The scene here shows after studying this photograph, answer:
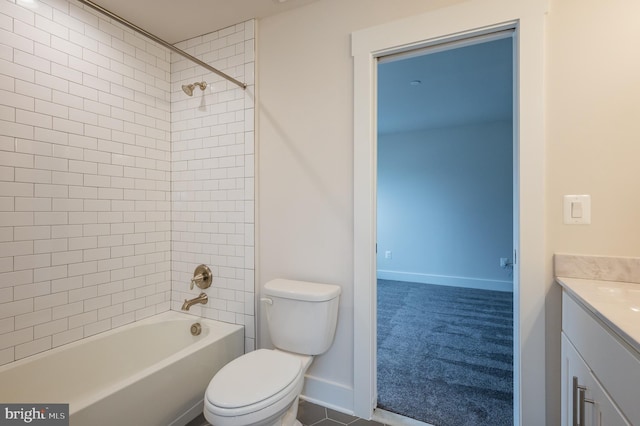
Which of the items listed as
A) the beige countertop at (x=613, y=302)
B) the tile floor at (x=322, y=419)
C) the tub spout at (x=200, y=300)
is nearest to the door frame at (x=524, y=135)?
the beige countertop at (x=613, y=302)

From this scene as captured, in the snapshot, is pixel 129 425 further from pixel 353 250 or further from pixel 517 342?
pixel 517 342

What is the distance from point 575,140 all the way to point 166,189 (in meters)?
2.47

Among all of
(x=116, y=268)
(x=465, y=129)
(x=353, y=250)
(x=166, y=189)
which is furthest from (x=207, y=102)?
(x=465, y=129)

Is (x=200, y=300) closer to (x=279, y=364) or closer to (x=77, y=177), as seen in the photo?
(x=279, y=364)

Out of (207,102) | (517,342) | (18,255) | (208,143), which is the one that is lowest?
(517,342)

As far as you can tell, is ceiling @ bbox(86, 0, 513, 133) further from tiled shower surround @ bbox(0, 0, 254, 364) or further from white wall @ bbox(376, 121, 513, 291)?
white wall @ bbox(376, 121, 513, 291)

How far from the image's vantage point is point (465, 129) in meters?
4.38

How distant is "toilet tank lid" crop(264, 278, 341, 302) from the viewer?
160cm

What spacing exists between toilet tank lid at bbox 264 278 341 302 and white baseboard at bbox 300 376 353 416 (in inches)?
22.5

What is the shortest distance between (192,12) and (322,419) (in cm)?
256

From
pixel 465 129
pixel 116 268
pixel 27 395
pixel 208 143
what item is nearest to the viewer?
pixel 27 395

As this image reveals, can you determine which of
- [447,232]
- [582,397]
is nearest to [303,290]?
[582,397]

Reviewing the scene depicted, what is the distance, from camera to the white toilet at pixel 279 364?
1.17 metres

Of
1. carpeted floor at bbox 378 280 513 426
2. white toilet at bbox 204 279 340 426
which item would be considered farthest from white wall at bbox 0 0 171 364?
carpeted floor at bbox 378 280 513 426
